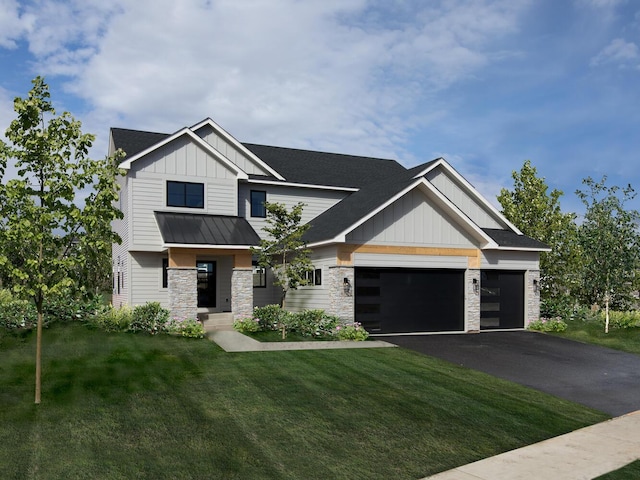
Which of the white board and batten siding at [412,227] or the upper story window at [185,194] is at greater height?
the upper story window at [185,194]

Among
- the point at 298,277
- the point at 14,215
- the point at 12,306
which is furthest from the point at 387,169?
the point at 14,215

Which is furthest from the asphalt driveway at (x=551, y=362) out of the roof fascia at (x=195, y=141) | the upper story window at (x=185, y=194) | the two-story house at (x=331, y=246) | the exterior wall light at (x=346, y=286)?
the upper story window at (x=185, y=194)

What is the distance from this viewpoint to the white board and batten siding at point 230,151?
990 inches

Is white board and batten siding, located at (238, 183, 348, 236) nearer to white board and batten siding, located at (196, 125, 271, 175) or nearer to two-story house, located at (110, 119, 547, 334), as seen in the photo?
two-story house, located at (110, 119, 547, 334)

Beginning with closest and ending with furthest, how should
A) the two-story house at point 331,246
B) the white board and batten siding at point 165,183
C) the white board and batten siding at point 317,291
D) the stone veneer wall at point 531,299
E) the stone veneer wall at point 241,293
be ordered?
the two-story house at point 331,246 < the white board and batten siding at point 317,291 < the stone veneer wall at point 241,293 < the white board and batten siding at point 165,183 < the stone veneer wall at point 531,299

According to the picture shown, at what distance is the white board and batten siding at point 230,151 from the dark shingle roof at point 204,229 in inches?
144

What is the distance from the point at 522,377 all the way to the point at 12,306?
16232 mm

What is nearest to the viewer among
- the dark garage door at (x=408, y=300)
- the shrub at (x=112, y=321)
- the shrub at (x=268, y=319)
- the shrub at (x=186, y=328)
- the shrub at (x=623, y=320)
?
the shrub at (x=186, y=328)

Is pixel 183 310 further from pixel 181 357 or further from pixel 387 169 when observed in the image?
pixel 387 169

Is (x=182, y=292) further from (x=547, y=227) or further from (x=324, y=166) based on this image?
(x=547, y=227)

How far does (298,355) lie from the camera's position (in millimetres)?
15070

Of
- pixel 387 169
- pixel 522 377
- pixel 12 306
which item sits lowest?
pixel 522 377

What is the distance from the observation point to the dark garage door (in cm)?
2053

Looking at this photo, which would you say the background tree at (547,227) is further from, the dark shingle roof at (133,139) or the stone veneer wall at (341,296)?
the dark shingle roof at (133,139)
